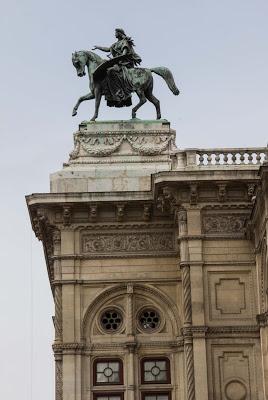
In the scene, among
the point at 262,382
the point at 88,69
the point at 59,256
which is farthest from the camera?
the point at 88,69

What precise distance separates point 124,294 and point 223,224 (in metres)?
3.61

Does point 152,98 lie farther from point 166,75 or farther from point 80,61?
point 80,61

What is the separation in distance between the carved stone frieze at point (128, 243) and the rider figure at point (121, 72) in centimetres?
477

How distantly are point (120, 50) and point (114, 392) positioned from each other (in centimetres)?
1097

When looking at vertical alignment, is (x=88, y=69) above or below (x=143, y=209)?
above

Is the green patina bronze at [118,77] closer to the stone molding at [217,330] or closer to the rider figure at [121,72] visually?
the rider figure at [121,72]

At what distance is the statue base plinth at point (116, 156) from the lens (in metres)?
34.2

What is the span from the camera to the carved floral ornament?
1382 inches

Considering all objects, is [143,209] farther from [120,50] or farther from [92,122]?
[120,50]

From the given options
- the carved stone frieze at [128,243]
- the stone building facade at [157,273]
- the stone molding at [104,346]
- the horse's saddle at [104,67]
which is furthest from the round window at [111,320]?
the horse's saddle at [104,67]

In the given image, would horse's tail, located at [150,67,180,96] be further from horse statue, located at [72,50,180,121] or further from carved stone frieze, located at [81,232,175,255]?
carved stone frieze, located at [81,232,175,255]

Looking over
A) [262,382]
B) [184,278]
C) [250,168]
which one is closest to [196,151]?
[250,168]

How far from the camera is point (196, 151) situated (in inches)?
1309

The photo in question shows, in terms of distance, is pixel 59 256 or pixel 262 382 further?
pixel 59 256
